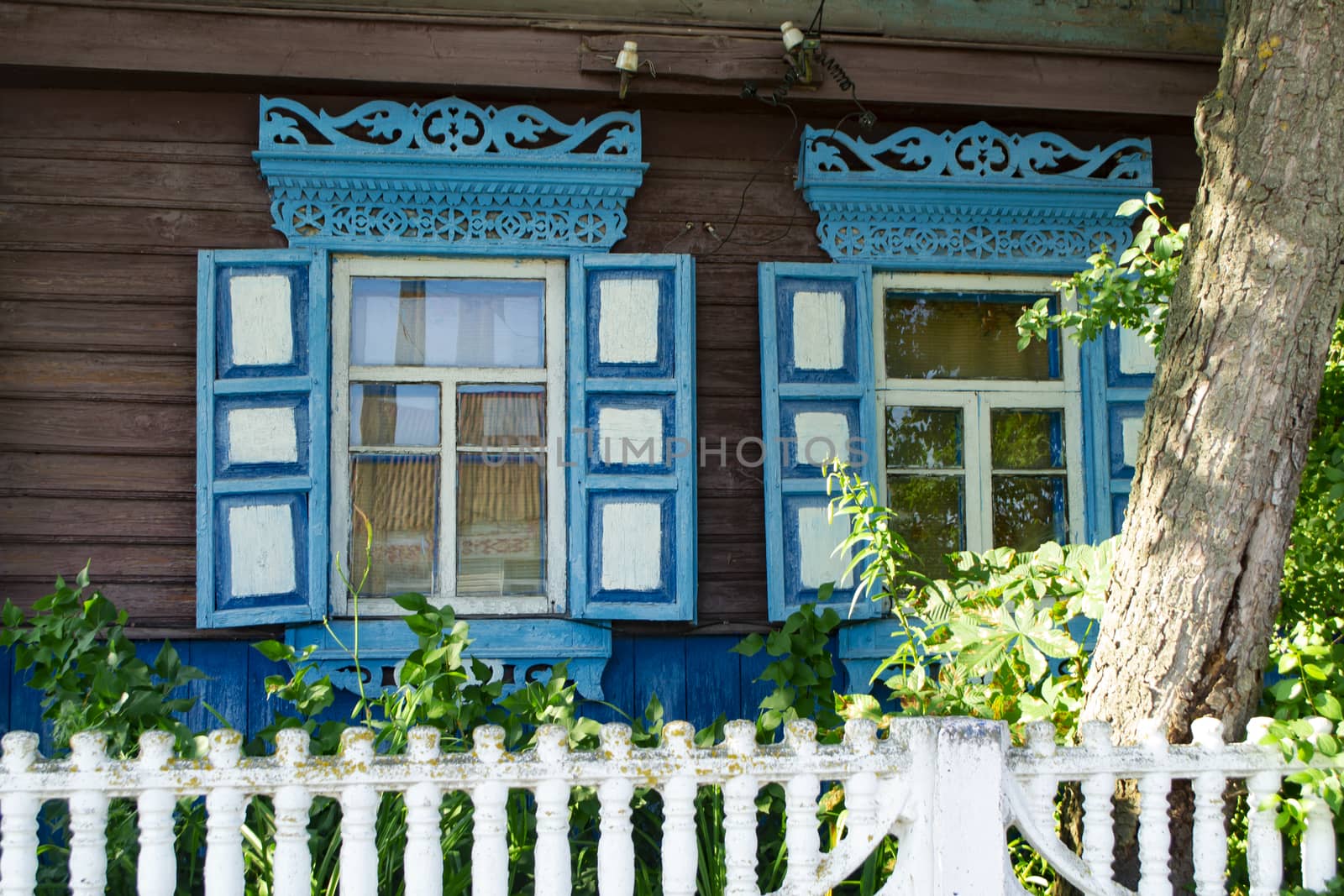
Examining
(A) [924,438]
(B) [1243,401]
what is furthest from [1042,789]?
A: (A) [924,438]

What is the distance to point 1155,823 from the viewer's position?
2273mm

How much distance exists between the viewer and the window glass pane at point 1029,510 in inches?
161

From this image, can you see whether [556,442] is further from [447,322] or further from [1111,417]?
[1111,417]

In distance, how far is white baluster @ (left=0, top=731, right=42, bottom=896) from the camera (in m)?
2.05

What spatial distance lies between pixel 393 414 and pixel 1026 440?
2308 millimetres

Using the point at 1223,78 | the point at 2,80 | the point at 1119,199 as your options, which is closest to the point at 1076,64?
the point at 1119,199

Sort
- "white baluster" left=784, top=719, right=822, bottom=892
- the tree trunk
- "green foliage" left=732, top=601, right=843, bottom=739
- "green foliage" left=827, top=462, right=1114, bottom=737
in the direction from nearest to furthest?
"white baluster" left=784, top=719, right=822, bottom=892
the tree trunk
"green foliage" left=827, top=462, right=1114, bottom=737
"green foliage" left=732, top=601, right=843, bottom=739

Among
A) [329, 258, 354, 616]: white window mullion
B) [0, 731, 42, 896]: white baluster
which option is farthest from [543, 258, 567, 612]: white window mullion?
[0, 731, 42, 896]: white baluster

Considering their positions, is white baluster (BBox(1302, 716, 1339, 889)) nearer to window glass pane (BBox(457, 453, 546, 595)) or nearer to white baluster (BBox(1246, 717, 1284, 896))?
white baluster (BBox(1246, 717, 1284, 896))

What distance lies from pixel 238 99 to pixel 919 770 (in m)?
3.19

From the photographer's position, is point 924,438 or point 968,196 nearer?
point 968,196

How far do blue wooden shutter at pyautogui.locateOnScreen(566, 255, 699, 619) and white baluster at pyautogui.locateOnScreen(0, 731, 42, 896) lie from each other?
1872 mm

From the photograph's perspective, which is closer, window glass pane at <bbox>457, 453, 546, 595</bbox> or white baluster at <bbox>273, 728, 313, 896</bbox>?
white baluster at <bbox>273, 728, 313, 896</bbox>

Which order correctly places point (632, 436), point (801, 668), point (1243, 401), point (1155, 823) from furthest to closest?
point (632, 436), point (801, 668), point (1243, 401), point (1155, 823)
